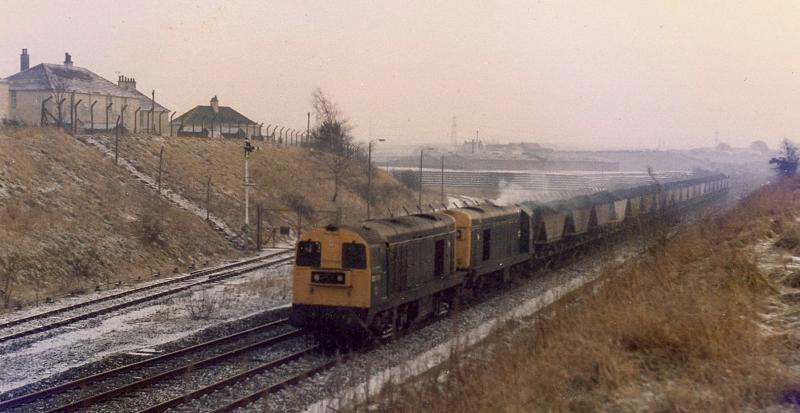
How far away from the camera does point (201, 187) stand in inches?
2005

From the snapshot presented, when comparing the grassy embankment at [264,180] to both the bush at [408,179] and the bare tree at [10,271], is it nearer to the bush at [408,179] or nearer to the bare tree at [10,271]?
the bush at [408,179]

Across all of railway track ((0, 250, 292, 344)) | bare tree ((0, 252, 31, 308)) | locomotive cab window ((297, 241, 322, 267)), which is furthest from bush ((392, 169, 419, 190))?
locomotive cab window ((297, 241, 322, 267))

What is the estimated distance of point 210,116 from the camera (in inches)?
3371

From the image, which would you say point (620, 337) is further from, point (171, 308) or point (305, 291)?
point (171, 308)

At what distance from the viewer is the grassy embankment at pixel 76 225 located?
28391 millimetres

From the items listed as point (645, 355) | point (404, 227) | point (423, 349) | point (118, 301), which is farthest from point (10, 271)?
point (645, 355)

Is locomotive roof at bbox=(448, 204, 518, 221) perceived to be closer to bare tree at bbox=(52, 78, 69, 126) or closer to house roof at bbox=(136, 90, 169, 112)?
bare tree at bbox=(52, 78, 69, 126)

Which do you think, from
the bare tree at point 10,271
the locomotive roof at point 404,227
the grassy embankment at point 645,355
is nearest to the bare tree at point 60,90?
the bare tree at point 10,271

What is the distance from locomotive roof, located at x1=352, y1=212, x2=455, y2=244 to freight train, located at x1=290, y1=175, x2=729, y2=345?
26 mm

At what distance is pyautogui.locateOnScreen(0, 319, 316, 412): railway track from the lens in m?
13.8

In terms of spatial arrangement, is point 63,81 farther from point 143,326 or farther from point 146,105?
point 143,326

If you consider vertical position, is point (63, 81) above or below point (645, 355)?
above

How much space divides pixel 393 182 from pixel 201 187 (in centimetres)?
2685

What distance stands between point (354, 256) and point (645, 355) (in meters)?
7.81
